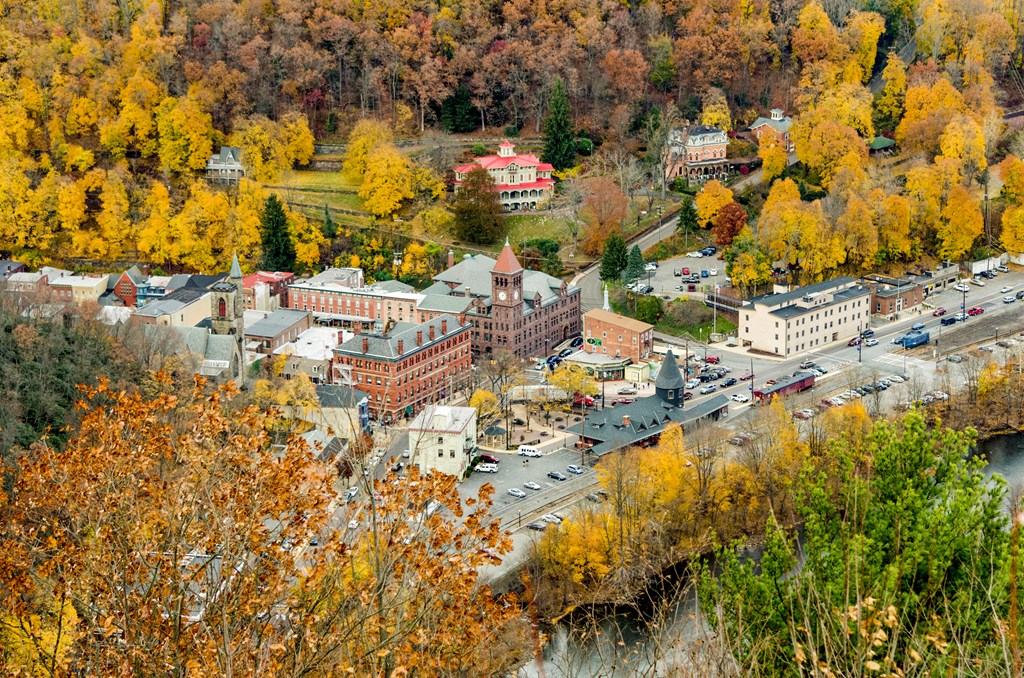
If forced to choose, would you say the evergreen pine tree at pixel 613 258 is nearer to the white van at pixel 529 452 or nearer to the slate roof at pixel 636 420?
the slate roof at pixel 636 420

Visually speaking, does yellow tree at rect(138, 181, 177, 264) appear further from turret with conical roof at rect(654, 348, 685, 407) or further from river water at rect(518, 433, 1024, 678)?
river water at rect(518, 433, 1024, 678)

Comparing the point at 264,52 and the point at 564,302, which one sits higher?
the point at 264,52

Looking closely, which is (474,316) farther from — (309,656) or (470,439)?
(309,656)

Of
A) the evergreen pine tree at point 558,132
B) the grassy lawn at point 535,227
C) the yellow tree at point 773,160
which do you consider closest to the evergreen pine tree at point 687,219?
the grassy lawn at point 535,227

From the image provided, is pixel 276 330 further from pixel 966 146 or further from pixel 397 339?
pixel 966 146

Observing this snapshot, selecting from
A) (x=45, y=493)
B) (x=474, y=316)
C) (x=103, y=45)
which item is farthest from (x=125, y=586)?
(x=103, y=45)

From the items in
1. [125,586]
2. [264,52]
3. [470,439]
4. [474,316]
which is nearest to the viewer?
[125,586]

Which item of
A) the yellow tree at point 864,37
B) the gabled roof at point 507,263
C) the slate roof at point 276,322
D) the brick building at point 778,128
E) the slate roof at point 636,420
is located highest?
the yellow tree at point 864,37
